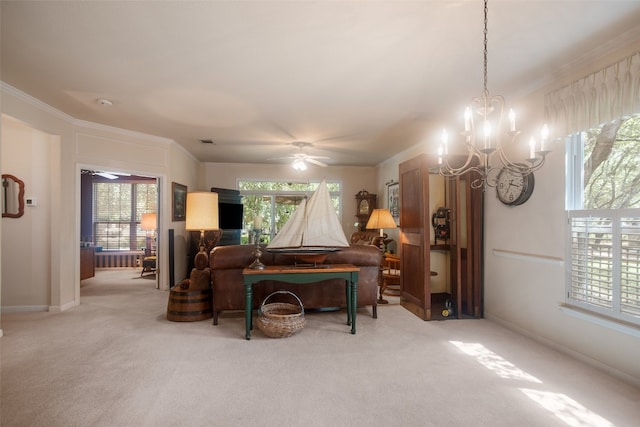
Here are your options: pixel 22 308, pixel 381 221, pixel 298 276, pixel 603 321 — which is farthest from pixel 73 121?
pixel 603 321

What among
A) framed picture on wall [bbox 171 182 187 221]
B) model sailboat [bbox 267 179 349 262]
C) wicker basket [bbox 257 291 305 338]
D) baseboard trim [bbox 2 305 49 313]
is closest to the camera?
wicker basket [bbox 257 291 305 338]

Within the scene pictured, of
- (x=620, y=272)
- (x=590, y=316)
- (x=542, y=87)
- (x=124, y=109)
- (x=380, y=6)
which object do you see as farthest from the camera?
(x=124, y=109)

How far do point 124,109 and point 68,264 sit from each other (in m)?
2.14

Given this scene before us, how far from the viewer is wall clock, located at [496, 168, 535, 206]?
2974 millimetres

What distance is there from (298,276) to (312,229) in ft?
1.70

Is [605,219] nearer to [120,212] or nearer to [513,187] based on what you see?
[513,187]

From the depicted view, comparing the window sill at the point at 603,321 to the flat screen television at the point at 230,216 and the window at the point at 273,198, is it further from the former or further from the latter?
the flat screen television at the point at 230,216

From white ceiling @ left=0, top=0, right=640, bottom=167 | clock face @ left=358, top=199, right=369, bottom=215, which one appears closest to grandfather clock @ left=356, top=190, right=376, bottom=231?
clock face @ left=358, top=199, right=369, bottom=215

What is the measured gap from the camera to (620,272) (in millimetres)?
2219

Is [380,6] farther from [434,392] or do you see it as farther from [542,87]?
[434,392]

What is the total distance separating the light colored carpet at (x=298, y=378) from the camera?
5.80ft

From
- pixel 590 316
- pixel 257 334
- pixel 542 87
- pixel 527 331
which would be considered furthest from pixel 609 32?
pixel 257 334

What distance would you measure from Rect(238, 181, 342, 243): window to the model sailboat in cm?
407

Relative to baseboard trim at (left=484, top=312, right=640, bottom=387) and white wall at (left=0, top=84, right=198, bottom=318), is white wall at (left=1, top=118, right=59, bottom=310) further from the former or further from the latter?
baseboard trim at (left=484, top=312, right=640, bottom=387)
